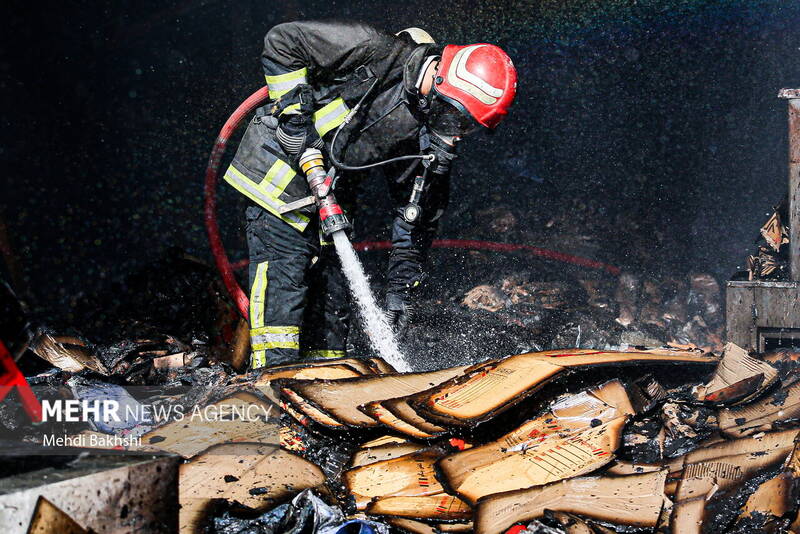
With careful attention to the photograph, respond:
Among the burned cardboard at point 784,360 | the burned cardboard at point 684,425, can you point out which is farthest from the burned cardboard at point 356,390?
the burned cardboard at point 784,360

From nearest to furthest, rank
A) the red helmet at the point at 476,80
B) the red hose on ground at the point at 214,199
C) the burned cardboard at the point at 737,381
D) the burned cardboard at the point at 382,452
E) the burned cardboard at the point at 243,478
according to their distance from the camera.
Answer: the burned cardboard at the point at 243,478 < the burned cardboard at the point at 382,452 < the burned cardboard at the point at 737,381 < the red helmet at the point at 476,80 < the red hose on ground at the point at 214,199

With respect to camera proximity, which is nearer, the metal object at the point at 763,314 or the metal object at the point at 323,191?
the metal object at the point at 323,191

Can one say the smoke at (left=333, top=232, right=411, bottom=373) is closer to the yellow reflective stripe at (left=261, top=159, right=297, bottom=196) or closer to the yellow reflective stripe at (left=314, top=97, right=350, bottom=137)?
the yellow reflective stripe at (left=261, top=159, right=297, bottom=196)

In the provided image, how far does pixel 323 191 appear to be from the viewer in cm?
316

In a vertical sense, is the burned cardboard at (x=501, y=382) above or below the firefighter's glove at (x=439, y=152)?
below

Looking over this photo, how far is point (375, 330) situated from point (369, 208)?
1.85 metres

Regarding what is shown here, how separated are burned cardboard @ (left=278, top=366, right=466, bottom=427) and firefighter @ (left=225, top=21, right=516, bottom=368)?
68 centimetres

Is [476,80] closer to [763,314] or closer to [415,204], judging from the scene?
[415,204]

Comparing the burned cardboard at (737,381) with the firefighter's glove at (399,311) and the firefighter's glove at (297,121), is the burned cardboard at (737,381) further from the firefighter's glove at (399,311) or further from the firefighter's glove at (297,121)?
the firefighter's glove at (297,121)

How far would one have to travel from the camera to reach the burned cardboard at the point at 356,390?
2.50 m

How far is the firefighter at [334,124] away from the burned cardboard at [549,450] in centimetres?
141

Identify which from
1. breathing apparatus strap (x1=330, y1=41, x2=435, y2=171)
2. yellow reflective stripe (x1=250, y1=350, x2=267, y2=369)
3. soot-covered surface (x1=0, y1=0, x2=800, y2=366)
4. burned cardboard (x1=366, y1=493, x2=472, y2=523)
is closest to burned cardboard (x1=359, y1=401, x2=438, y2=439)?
burned cardboard (x1=366, y1=493, x2=472, y2=523)

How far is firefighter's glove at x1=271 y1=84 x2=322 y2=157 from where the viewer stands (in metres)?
3.17

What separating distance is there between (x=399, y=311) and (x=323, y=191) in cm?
114
